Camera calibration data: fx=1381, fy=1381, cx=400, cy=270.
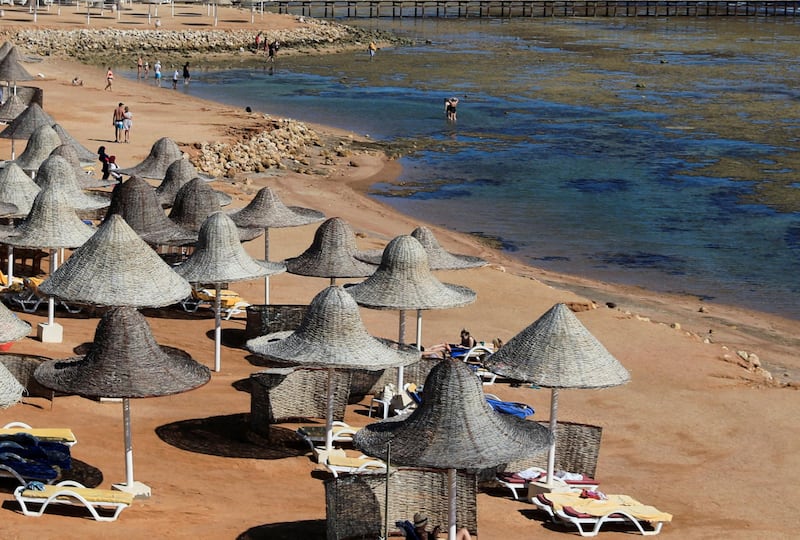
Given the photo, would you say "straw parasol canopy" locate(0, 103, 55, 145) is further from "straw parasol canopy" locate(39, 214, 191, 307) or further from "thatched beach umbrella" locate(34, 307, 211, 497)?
"thatched beach umbrella" locate(34, 307, 211, 497)

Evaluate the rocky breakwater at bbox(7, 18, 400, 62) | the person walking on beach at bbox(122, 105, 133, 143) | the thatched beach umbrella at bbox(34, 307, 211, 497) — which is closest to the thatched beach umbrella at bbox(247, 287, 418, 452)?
the thatched beach umbrella at bbox(34, 307, 211, 497)

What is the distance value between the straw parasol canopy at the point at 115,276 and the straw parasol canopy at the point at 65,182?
6301 millimetres

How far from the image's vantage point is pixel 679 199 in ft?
133

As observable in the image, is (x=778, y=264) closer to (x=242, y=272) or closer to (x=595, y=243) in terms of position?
(x=595, y=243)

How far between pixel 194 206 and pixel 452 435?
1148cm

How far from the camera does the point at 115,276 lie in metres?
17.5

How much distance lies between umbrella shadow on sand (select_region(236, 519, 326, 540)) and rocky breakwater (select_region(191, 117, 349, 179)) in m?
25.6

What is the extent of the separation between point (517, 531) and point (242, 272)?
6.84 m

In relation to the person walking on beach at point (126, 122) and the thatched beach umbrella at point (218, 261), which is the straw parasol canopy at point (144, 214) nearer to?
the thatched beach umbrella at point (218, 261)

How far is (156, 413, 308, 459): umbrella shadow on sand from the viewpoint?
15703mm

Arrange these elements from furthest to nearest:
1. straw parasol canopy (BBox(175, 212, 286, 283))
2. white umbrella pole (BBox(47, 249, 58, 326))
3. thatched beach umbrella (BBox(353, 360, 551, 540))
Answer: straw parasol canopy (BBox(175, 212, 286, 283)) < white umbrella pole (BBox(47, 249, 58, 326)) < thatched beach umbrella (BBox(353, 360, 551, 540))

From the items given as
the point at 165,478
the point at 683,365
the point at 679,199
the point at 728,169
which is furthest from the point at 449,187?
the point at 165,478

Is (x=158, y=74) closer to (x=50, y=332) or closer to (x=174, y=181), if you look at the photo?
(x=174, y=181)

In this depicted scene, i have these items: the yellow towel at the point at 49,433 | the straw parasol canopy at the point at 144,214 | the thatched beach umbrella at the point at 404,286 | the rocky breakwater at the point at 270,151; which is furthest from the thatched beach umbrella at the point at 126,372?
the rocky breakwater at the point at 270,151
